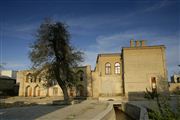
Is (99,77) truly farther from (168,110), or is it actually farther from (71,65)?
(168,110)

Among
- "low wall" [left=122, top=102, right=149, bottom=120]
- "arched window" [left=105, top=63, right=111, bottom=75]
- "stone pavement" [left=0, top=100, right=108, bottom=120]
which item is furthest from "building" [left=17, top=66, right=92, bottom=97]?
"stone pavement" [left=0, top=100, right=108, bottom=120]

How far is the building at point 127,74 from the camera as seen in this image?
3525cm

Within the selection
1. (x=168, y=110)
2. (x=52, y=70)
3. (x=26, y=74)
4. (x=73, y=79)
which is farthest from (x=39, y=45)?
(x=26, y=74)

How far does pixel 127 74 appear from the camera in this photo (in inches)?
1419

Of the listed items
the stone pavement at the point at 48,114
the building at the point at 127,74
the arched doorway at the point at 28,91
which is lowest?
the arched doorway at the point at 28,91

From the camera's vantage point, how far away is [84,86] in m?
40.8

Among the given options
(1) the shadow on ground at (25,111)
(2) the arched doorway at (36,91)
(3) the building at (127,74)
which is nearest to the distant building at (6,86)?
(2) the arched doorway at (36,91)

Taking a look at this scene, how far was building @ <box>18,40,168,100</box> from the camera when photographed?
35250 millimetres

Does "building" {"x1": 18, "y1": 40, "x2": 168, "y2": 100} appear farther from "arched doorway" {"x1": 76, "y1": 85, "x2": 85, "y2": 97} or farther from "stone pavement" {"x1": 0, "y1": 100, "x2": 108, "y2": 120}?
"stone pavement" {"x1": 0, "y1": 100, "x2": 108, "y2": 120}

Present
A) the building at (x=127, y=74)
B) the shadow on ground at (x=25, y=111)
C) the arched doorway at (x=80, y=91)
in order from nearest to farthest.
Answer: the shadow on ground at (x=25, y=111) < the building at (x=127, y=74) < the arched doorway at (x=80, y=91)

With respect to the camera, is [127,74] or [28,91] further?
[28,91]

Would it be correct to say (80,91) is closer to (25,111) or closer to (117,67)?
(117,67)

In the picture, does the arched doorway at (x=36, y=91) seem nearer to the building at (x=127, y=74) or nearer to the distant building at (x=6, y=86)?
the building at (x=127, y=74)

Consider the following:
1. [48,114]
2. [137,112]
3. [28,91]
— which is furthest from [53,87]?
[48,114]
